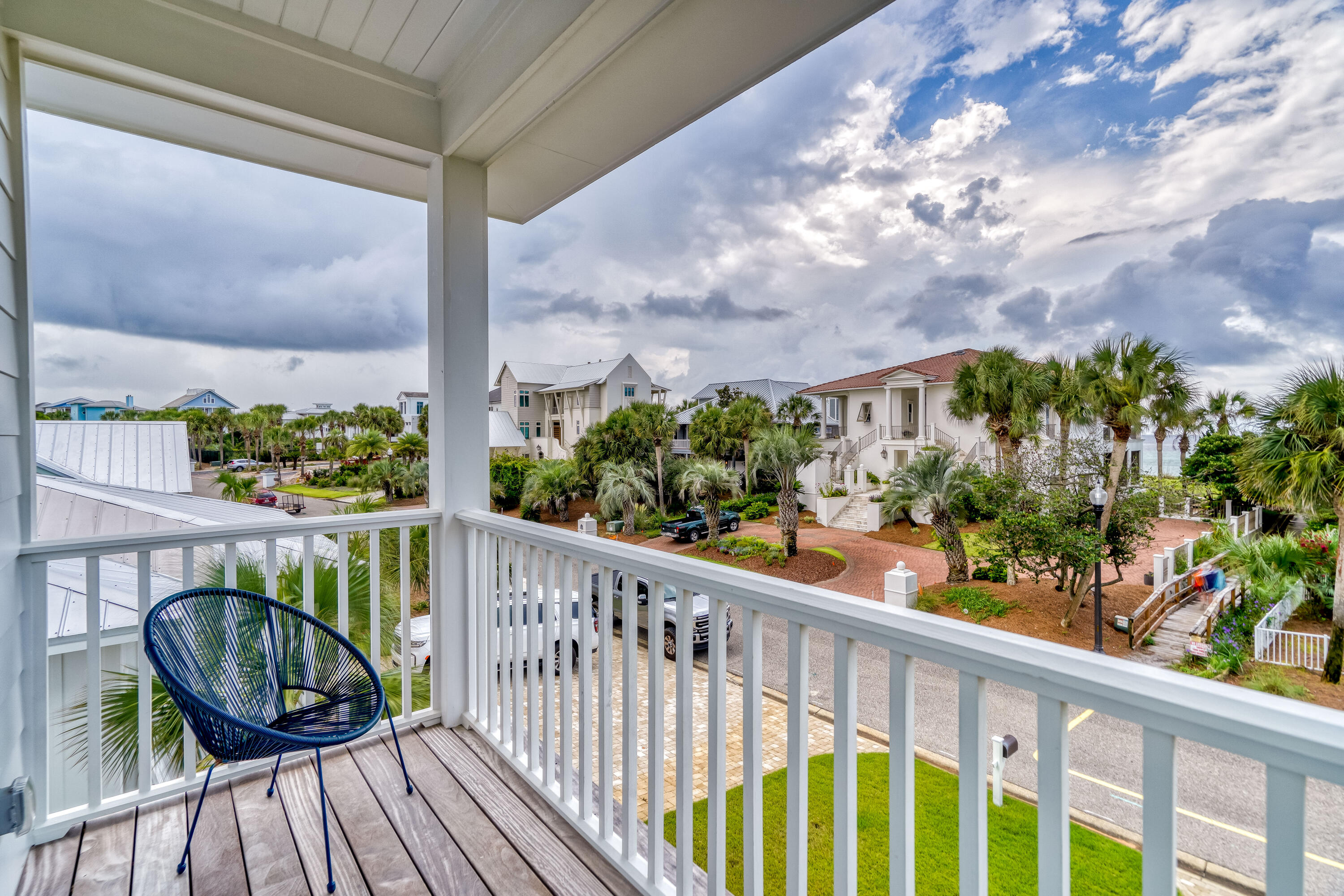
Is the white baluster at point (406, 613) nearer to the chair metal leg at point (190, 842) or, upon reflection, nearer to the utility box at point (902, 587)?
the chair metal leg at point (190, 842)

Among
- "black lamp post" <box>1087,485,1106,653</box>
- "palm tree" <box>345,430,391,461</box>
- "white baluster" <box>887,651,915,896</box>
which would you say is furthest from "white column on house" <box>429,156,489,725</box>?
"black lamp post" <box>1087,485,1106,653</box>

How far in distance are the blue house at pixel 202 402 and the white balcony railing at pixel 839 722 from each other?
1.11 metres

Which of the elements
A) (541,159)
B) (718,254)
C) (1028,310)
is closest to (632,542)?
(718,254)

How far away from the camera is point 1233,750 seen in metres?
0.69

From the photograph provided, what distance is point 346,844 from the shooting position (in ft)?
6.17

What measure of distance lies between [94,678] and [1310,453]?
2936 millimetres

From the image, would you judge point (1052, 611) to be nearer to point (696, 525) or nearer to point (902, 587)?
point (902, 587)

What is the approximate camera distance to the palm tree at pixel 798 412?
4.39ft

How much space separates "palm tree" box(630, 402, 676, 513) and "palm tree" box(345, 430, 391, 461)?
134cm

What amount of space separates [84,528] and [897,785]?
256cm

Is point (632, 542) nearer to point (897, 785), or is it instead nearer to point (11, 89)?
point (897, 785)

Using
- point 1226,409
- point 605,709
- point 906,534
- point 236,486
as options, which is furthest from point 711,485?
point 236,486

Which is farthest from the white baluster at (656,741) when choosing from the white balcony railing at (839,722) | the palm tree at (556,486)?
the palm tree at (556,486)

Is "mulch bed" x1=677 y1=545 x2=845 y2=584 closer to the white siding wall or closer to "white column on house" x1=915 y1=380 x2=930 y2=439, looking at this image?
"white column on house" x1=915 y1=380 x2=930 y2=439
